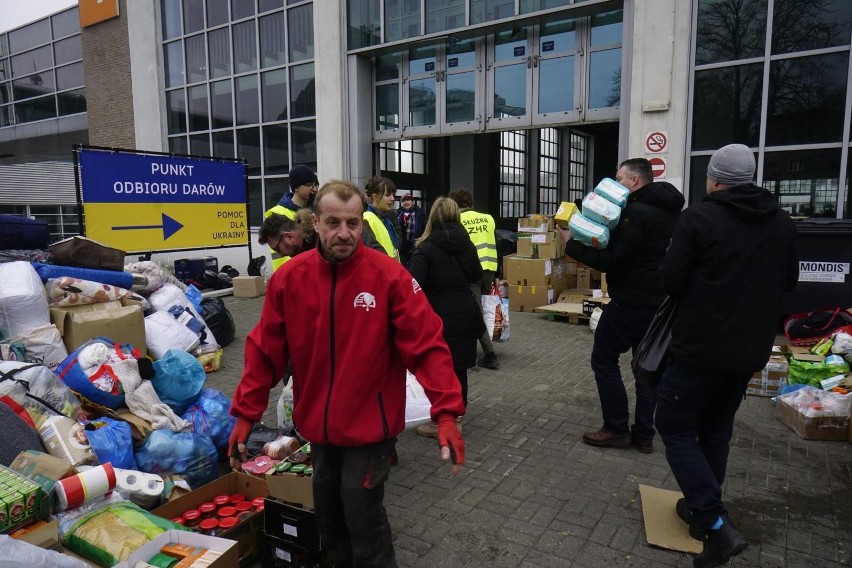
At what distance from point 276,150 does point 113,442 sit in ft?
35.5

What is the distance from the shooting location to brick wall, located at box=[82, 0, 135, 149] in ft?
52.1

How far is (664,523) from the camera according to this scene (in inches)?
119

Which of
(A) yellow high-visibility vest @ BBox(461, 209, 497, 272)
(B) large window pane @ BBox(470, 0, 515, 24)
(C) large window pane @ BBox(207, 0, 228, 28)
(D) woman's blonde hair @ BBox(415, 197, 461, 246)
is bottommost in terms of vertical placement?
(A) yellow high-visibility vest @ BBox(461, 209, 497, 272)

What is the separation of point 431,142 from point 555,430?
12.7 m

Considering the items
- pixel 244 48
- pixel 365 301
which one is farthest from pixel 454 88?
pixel 365 301

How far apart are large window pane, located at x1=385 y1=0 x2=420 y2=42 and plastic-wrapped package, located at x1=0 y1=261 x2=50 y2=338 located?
819cm

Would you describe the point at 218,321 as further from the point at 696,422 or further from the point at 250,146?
the point at 250,146

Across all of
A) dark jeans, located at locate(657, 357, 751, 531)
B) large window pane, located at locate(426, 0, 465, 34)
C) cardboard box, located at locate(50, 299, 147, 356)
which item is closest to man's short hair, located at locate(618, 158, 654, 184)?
dark jeans, located at locate(657, 357, 751, 531)

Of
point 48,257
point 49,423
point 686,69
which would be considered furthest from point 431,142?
point 49,423

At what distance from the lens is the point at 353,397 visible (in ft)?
7.02

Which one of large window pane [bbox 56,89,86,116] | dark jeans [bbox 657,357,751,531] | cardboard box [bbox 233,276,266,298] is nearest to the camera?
dark jeans [bbox 657,357,751,531]

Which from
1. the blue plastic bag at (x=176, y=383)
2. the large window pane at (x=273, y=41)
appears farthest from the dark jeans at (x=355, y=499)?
the large window pane at (x=273, y=41)

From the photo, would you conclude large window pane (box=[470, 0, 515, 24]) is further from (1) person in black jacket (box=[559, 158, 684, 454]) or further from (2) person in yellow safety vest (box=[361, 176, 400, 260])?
(1) person in black jacket (box=[559, 158, 684, 454])

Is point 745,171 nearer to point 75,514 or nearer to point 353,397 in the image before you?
point 353,397
